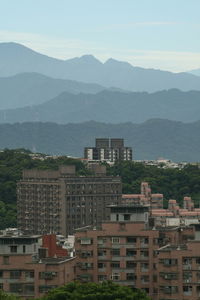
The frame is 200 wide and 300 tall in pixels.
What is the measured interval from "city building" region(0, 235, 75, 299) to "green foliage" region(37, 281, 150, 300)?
440 cm

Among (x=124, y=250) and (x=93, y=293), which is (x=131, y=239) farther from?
(x=93, y=293)

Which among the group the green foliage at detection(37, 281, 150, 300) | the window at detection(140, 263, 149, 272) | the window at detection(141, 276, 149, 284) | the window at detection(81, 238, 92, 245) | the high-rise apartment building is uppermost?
the high-rise apartment building

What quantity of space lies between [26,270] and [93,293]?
6754 mm

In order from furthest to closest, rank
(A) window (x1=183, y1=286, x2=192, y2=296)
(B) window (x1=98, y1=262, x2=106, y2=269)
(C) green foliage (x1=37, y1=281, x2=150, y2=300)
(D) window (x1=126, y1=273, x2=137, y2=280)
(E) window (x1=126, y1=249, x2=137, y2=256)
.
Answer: (B) window (x1=98, y1=262, x2=106, y2=269)
(E) window (x1=126, y1=249, x2=137, y2=256)
(D) window (x1=126, y1=273, x2=137, y2=280)
(A) window (x1=183, y1=286, x2=192, y2=296)
(C) green foliage (x1=37, y1=281, x2=150, y2=300)

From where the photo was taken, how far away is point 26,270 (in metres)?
78.8

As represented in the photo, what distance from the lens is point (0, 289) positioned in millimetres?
75812

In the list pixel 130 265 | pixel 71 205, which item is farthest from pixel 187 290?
pixel 71 205

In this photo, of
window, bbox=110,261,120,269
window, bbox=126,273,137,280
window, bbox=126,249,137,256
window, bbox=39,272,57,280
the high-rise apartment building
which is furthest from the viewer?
the high-rise apartment building

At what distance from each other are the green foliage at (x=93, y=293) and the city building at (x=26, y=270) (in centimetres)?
440

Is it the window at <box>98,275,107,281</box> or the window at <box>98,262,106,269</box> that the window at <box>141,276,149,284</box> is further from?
the window at <box>98,262,106,269</box>

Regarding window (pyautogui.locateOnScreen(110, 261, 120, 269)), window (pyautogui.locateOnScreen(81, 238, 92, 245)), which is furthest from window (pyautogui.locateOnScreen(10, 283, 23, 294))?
window (pyautogui.locateOnScreen(110, 261, 120, 269))

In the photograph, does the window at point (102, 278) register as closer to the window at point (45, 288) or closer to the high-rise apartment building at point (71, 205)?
the window at point (45, 288)

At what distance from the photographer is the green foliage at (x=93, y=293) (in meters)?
72.5

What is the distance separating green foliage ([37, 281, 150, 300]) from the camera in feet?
238
